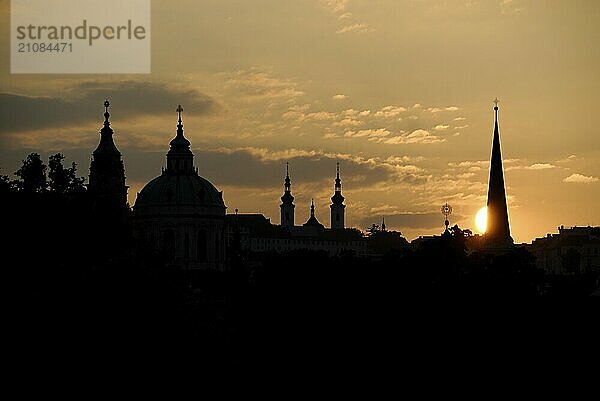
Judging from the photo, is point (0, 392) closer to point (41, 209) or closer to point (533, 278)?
Result: point (41, 209)

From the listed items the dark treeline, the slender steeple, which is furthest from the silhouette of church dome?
the dark treeline

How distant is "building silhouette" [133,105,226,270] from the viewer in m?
189

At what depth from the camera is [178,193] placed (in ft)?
625

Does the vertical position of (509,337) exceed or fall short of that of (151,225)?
it falls short

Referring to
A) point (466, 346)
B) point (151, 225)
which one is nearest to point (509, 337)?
point (466, 346)

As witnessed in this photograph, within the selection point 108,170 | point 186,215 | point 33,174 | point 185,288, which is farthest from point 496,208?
point 185,288

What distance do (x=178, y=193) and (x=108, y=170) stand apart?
36713mm

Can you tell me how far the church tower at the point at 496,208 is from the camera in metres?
191

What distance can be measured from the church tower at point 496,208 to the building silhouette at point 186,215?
28.4 metres

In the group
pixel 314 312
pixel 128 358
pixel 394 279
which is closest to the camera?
pixel 128 358

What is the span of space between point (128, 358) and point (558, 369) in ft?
74.2

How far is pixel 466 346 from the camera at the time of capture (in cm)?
7306

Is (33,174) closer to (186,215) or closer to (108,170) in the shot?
(108,170)

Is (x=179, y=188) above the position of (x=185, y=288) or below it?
above
